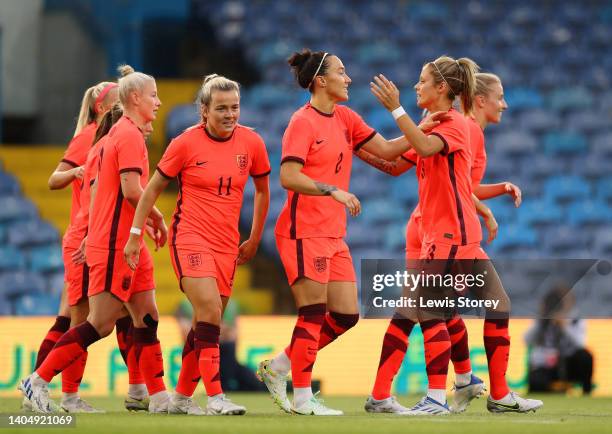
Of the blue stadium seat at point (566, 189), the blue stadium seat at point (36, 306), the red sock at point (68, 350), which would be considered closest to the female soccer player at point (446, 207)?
the red sock at point (68, 350)

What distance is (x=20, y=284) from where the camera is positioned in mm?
12844

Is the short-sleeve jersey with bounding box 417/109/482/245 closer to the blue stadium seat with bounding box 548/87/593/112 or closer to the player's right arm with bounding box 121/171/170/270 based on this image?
the player's right arm with bounding box 121/171/170/270

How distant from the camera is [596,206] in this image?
49.2 feet

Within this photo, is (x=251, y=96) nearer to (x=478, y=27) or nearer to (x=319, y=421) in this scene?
(x=478, y=27)

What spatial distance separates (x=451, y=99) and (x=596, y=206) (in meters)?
8.17

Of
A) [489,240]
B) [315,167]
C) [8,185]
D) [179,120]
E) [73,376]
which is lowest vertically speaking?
[73,376]

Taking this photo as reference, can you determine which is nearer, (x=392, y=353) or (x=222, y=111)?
(x=222, y=111)

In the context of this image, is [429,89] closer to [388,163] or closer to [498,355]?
[388,163]

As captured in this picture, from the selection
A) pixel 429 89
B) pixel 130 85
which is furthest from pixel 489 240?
pixel 130 85

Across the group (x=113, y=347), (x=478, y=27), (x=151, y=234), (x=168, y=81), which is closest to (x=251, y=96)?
(x=168, y=81)

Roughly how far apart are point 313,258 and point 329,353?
4114 mm

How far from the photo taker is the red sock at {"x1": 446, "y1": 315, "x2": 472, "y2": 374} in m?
7.31

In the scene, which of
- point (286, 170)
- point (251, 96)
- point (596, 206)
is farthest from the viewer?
point (251, 96)

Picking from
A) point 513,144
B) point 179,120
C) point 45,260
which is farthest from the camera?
point 513,144
